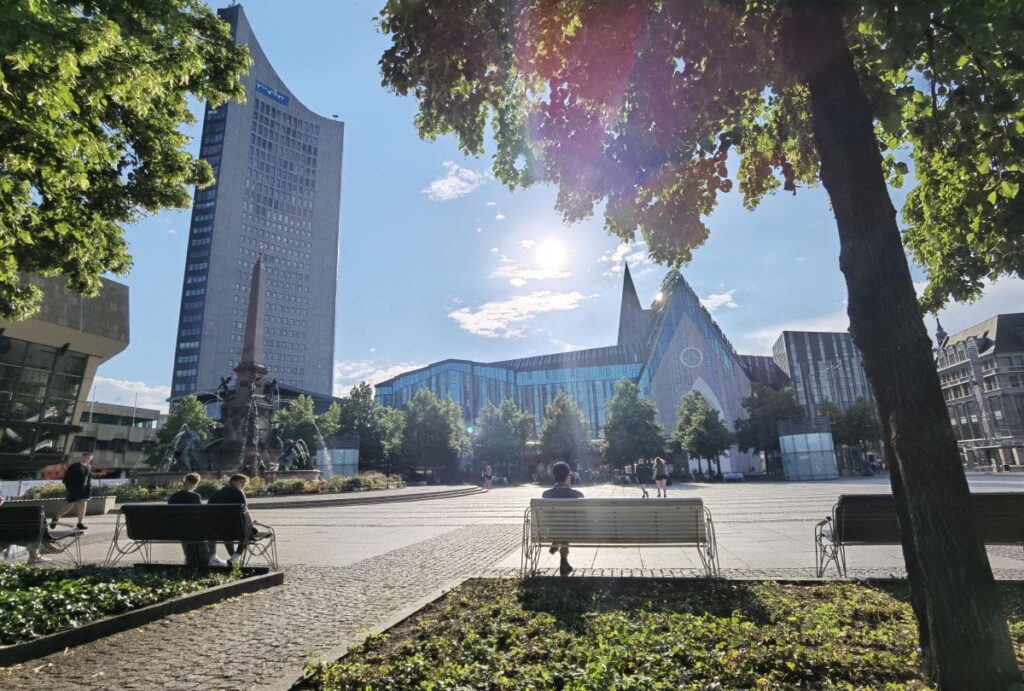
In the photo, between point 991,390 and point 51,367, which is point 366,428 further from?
point 991,390

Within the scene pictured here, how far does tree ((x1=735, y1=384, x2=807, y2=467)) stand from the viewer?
199ft

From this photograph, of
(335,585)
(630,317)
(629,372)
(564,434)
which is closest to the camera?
(335,585)

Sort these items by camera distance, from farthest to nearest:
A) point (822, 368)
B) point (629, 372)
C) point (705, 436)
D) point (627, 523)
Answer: point (822, 368)
point (629, 372)
point (705, 436)
point (627, 523)

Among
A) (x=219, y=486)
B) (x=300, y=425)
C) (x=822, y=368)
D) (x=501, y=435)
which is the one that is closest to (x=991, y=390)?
(x=822, y=368)

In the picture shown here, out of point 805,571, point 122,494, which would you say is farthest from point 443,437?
point 805,571

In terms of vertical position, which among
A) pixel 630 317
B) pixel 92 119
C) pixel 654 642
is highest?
pixel 630 317

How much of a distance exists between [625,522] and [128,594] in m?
5.43

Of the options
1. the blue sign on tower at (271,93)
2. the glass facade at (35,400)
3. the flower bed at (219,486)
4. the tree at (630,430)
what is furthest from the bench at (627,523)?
the blue sign on tower at (271,93)

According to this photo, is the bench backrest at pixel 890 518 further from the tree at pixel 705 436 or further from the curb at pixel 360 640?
the tree at pixel 705 436

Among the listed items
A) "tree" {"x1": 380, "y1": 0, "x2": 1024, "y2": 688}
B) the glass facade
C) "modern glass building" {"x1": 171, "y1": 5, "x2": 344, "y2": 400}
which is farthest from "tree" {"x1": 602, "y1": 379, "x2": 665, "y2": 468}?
"modern glass building" {"x1": 171, "y1": 5, "x2": 344, "y2": 400}

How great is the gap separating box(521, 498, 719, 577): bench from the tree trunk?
3.23 meters

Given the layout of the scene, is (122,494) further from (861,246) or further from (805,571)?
(861,246)

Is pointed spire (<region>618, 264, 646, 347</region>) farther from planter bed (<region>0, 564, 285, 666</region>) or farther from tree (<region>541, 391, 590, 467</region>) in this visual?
planter bed (<region>0, 564, 285, 666</region>)

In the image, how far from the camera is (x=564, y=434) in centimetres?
6288
